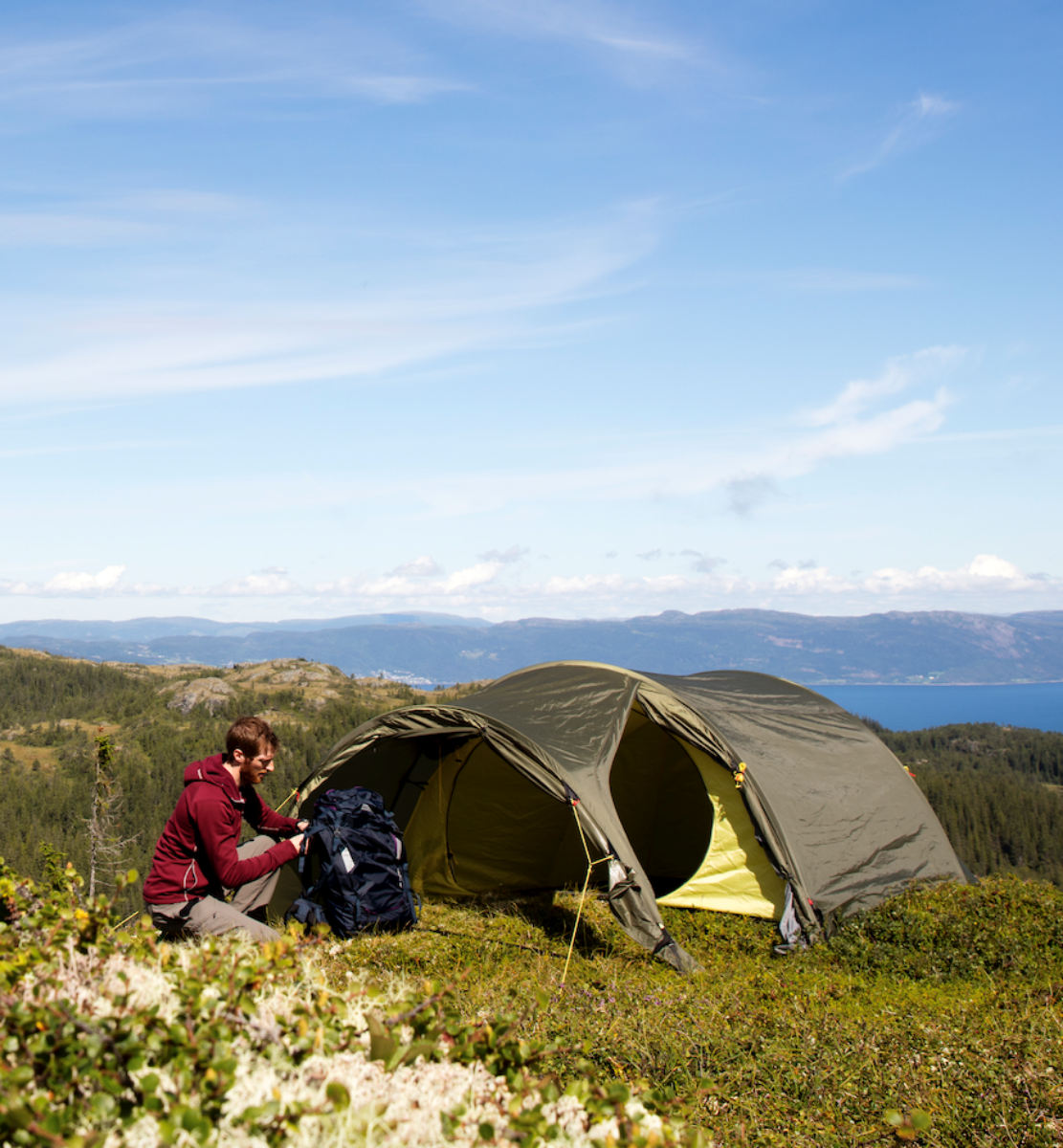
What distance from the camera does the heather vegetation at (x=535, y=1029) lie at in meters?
2.85

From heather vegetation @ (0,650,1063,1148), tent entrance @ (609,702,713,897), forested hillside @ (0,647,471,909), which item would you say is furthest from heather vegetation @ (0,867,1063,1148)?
forested hillside @ (0,647,471,909)

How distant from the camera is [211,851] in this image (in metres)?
7.80

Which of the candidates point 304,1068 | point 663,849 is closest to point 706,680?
point 663,849

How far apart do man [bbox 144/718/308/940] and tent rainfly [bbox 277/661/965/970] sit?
2.90 metres

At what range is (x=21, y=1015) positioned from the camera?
2.88 meters

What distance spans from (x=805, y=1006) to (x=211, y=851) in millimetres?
5405

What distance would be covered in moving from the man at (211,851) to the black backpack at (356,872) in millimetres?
1223

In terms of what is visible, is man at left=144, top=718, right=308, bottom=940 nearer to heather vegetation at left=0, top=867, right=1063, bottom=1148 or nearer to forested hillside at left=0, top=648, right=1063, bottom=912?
heather vegetation at left=0, top=867, right=1063, bottom=1148

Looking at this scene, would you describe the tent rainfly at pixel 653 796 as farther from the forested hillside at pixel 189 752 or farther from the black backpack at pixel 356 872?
the forested hillside at pixel 189 752

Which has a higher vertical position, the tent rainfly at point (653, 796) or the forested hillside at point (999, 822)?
the tent rainfly at point (653, 796)

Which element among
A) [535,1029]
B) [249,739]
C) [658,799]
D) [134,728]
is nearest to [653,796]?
[658,799]

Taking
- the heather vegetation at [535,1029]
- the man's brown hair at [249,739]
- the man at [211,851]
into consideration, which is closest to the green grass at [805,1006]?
the heather vegetation at [535,1029]

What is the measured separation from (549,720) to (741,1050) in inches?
195

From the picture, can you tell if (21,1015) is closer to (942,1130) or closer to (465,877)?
(942,1130)
